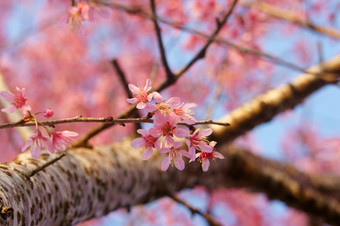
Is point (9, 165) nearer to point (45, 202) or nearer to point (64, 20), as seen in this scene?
point (45, 202)

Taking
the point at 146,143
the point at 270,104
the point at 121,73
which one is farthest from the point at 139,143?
the point at 270,104

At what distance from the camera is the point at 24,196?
127cm

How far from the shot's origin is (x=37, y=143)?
44.1 inches

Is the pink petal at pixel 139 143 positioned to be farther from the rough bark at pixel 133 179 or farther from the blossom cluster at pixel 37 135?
the rough bark at pixel 133 179

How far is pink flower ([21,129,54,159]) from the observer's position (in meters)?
1.09

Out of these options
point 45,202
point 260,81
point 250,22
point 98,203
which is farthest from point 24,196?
point 260,81

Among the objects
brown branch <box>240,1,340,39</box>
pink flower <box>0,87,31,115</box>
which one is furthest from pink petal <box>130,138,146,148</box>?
brown branch <box>240,1,340,39</box>

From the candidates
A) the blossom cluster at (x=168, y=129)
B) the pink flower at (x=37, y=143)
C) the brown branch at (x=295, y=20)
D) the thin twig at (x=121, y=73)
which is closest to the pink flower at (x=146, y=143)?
the blossom cluster at (x=168, y=129)

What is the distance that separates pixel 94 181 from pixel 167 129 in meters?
0.83

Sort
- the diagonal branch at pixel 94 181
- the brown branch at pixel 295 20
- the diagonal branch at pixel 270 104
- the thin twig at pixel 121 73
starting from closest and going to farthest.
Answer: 1. the diagonal branch at pixel 94 181
2. the thin twig at pixel 121 73
3. the diagonal branch at pixel 270 104
4. the brown branch at pixel 295 20

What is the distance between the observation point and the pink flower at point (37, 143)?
1.09 meters

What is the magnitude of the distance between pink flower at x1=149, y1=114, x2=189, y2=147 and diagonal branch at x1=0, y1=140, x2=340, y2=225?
54 centimetres

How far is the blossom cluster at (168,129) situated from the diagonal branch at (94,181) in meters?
0.50

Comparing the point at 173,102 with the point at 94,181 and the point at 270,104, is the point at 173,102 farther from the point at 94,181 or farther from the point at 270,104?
the point at 270,104
